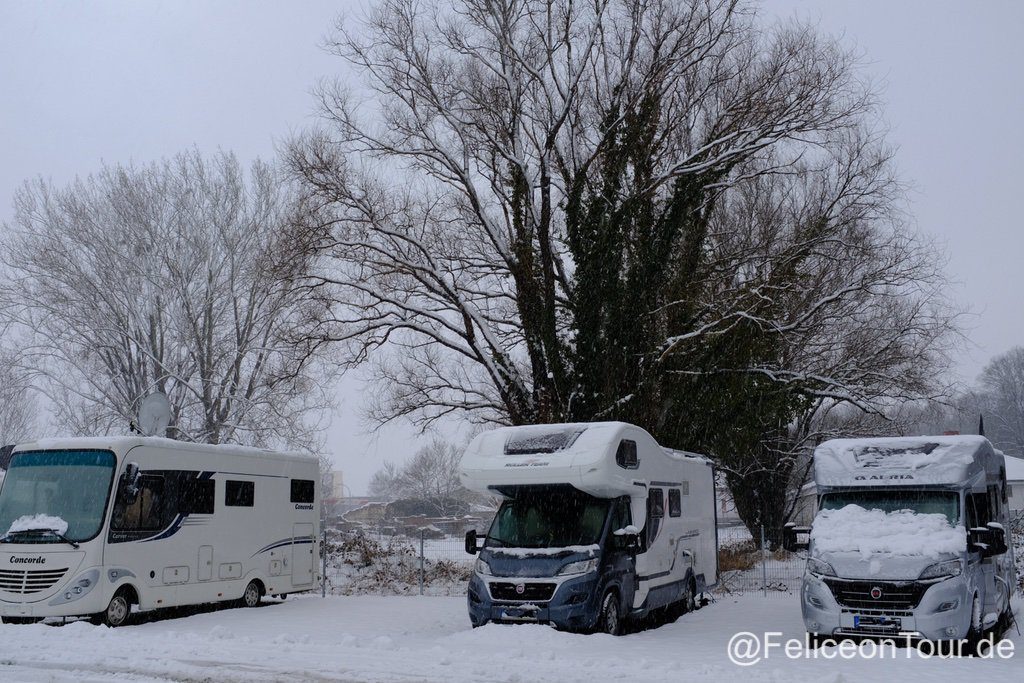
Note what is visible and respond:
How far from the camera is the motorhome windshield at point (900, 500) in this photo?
13.4 m

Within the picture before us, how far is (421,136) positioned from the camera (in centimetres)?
2423

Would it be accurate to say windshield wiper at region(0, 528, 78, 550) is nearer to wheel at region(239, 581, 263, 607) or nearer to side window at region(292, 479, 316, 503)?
wheel at region(239, 581, 263, 607)

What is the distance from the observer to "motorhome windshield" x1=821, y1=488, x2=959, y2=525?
13.4 metres

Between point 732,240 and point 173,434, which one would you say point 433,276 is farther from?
point 173,434

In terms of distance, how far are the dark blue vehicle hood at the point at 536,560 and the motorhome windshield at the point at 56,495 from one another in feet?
20.7

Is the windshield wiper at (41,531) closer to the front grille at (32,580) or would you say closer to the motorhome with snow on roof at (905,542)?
the front grille at (32,580)

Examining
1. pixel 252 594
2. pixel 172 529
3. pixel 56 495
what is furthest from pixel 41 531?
pixel 252 594

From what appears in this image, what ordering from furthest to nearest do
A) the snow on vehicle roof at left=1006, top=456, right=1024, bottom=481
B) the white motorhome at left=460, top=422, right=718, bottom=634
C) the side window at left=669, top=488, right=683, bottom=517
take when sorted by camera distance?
the snow on vehicle roof at left=1006, top=456, right=1024, bottom=481 → the side window at left=669, top=488, right=683, bottom=517 → the white motorhome at left=460, top=422, right=718, bottom=634

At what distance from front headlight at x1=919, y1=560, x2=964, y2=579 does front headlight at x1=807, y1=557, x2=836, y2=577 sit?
1.10m

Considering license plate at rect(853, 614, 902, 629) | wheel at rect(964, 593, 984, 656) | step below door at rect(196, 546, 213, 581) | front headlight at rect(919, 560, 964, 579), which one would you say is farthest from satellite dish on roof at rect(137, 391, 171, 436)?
wheel at rect(964, 593, 984, 656)

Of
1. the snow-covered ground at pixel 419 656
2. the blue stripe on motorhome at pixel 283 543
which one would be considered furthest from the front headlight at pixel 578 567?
the blue stripe on motorhome at pixel 283 543

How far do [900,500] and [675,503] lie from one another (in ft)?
14.3

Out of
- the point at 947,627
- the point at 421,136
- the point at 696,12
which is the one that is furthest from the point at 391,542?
the point at 947,627

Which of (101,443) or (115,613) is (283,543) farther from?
(101,443)
